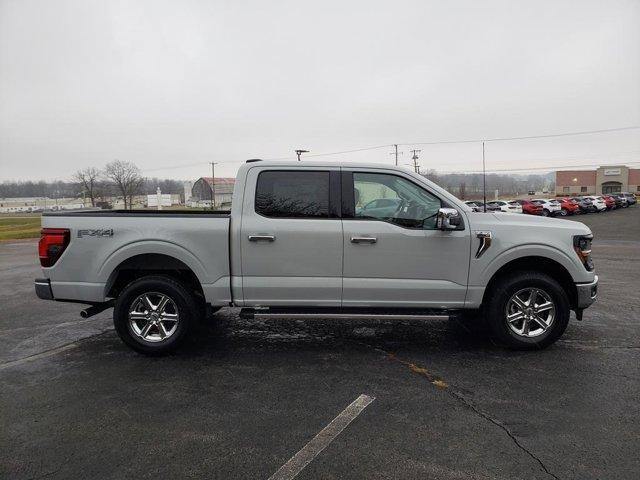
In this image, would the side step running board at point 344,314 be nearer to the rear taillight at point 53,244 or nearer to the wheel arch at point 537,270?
the wheel arch at point 537,270

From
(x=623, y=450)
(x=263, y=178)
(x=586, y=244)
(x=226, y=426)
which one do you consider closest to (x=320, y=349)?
(x=226, y=426)

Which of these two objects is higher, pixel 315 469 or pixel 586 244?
pixel 586 244

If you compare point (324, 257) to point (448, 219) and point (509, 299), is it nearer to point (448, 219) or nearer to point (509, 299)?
point (448, 219)

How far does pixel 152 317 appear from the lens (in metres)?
4.48

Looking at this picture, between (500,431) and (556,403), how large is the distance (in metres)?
0.74

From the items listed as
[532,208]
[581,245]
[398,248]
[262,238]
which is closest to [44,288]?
[262,238]

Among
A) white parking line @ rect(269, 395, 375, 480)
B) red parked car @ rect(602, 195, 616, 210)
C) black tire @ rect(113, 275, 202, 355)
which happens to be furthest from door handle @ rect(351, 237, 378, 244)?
red parked car @ rect(602, 195, 616, 210)

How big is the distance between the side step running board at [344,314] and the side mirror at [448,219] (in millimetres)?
921

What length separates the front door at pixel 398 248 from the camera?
432 cm

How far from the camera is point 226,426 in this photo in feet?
10.3

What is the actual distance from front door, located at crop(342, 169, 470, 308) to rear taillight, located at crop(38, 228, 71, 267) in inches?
117

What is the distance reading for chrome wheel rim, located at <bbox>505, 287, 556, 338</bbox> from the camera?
4.45 meters

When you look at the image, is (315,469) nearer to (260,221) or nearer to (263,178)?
(260,221)

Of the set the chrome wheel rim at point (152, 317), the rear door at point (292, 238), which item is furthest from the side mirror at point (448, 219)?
the chrome wheel rim at point (152, 317)
